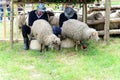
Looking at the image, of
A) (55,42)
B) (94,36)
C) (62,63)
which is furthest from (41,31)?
(94,36)

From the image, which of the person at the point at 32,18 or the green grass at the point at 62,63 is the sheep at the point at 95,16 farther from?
the person at the point at 32,18

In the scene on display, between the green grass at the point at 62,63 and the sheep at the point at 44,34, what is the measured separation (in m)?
0.35

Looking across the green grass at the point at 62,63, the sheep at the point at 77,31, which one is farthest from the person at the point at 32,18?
the sheep at the point at 77,31

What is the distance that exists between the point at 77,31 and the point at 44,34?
897mm

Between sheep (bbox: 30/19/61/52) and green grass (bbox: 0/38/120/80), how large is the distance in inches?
13.8

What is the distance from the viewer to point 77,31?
29.0 ft

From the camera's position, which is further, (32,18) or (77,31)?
(32,18)

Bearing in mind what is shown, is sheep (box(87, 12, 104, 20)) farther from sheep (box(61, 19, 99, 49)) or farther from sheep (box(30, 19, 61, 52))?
sheep (box(30, 19, 61, 52))

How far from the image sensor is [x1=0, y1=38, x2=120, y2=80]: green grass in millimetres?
7098

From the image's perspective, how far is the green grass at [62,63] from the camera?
7.10m

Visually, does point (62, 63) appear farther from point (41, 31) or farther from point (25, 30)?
point (25, 30)

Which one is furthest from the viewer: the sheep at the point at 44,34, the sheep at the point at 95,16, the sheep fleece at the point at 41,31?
the sheep at the point at 95,16

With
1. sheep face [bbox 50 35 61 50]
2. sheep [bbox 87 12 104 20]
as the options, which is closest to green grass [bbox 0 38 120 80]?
sheep face [bbox 50 35 61 50]

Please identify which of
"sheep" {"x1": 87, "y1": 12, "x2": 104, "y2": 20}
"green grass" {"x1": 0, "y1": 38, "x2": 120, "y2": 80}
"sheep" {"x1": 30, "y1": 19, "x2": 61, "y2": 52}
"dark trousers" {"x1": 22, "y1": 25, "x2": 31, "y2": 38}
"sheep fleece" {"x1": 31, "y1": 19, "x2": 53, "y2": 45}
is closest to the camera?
"green grass" {"x1": 0, "y1": 38, "x2": 120, "y2": 80}
